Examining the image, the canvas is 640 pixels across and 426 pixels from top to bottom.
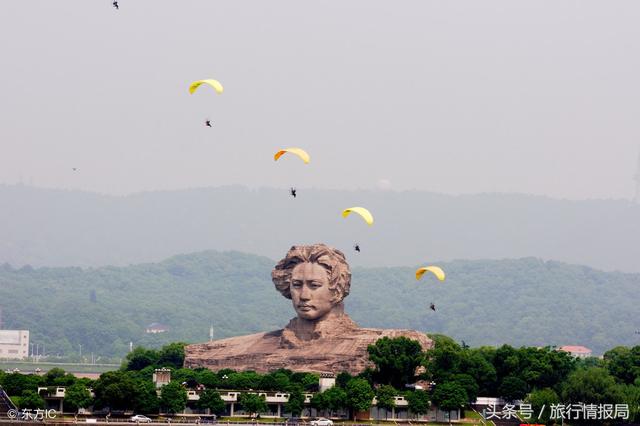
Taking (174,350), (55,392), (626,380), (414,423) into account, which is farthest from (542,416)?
(174,350)

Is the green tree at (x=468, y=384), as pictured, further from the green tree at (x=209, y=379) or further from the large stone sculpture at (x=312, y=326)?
the green tree at (x=209, y=379)

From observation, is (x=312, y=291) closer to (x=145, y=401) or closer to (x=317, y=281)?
(x=317, y=281)

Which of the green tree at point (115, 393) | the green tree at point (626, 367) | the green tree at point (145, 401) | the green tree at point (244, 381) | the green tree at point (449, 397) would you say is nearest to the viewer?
the green tree at point (115, 393)

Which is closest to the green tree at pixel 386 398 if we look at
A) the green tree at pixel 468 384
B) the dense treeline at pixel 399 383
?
the dense treeline at pixel 399 383

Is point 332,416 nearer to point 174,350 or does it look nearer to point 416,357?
point 416,357

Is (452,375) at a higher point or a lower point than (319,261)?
lower
